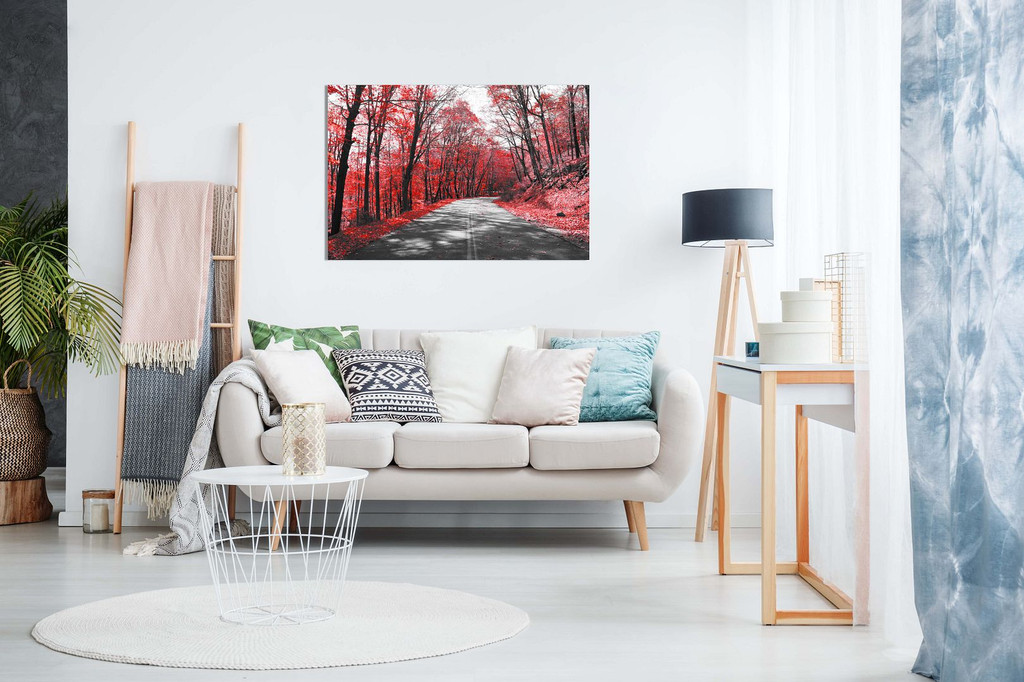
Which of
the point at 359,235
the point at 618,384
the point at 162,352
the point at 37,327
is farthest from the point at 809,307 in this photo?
the point at 37,327

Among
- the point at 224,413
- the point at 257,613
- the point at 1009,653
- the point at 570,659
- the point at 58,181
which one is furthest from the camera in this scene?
the point at 58,181

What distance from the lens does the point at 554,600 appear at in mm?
3066

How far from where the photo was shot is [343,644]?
2.52 meters

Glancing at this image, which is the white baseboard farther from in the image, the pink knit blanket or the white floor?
the pink knit blanket

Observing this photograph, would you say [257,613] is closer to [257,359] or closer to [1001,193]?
[257,359]

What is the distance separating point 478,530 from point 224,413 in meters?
1.29

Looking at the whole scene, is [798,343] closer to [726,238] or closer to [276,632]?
[726,238]

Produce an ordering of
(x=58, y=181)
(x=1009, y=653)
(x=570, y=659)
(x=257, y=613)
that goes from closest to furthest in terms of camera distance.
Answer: (x=1009, y=653) → (x=570, y=659) → (x=257, y=613) → (x=58, y=181)

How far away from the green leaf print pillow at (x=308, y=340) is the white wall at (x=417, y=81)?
0.82 feet

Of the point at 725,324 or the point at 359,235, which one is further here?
the point at 359,235

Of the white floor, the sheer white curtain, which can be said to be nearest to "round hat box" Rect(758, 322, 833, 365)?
the sheer white curtain

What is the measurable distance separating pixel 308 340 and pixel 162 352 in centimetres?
65

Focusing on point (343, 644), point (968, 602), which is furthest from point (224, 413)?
point (968, 602)

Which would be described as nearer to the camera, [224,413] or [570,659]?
[570,659]
